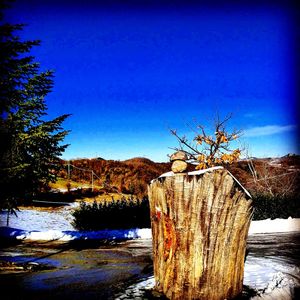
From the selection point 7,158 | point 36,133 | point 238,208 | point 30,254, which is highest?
point 36,133

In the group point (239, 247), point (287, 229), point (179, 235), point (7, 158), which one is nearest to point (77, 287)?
point (179, 235)

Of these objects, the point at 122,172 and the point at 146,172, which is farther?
the point at 146,172

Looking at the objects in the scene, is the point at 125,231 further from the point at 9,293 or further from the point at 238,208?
the point at 238,208

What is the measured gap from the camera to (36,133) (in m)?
8.93

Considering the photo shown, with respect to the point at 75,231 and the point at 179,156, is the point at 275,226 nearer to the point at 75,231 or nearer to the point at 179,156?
the point at 75,231

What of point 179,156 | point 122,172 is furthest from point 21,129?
point 122,172

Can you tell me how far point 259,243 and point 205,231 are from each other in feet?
19.6

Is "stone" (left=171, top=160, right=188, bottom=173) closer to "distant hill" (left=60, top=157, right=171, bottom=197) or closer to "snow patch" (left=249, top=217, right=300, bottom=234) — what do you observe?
"snow patch" (left=249, top=217, right=300, bottom=234)

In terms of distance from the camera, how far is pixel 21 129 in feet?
29.3

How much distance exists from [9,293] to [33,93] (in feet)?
19.4

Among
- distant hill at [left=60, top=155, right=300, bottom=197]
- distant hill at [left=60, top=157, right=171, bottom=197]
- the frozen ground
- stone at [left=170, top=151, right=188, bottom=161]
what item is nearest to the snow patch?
the frozen ground

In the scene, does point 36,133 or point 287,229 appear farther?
point 287,229

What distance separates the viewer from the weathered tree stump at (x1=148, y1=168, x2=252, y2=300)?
14.1 ft

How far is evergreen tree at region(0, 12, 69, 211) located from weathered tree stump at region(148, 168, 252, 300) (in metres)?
4.16
